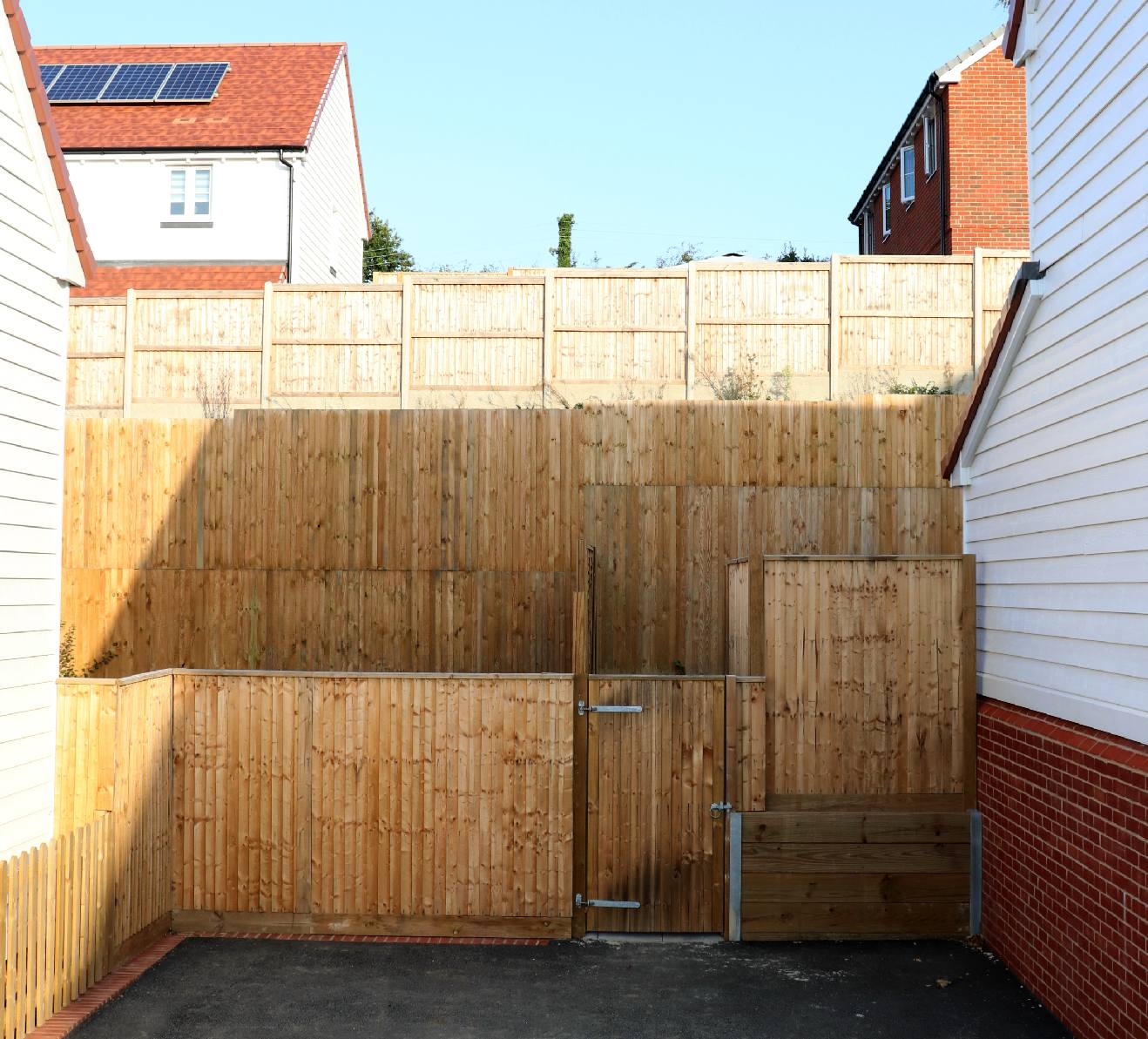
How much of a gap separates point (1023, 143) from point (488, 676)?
1755 centimetres

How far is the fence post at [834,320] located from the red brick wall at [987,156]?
6.65 meters

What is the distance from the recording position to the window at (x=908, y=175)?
24.6 meters

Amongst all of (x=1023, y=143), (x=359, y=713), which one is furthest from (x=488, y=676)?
(x=1023, y=143)

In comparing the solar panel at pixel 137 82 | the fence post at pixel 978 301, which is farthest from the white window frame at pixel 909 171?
the solar panel at pixel 137 82

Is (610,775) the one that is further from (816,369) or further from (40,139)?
(816,369)

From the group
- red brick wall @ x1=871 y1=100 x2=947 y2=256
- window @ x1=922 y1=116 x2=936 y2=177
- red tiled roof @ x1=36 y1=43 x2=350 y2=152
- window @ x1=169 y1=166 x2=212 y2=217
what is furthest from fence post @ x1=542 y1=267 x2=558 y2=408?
window @ x1=922 y1=116 x2=936 y2=177

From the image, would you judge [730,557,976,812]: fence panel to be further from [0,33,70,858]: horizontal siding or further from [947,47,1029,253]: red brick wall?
[947,47,1029,253]: red brick wall

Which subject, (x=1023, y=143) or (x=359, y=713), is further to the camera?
(x=1023, y=143)

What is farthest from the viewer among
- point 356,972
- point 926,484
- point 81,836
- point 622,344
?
point 622,344

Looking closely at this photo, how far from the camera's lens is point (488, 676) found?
8.78 m

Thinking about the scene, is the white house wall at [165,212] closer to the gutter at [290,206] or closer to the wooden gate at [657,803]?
the gutter at [290,206]

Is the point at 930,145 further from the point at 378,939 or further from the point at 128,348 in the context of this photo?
the point at 378,939

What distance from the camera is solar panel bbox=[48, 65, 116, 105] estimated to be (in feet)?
78.9

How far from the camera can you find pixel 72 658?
11.5m
